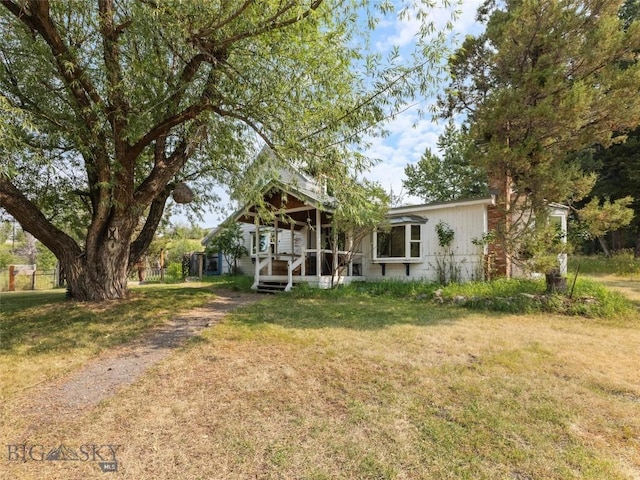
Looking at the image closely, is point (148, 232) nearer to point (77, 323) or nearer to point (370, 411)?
point (77, 323)

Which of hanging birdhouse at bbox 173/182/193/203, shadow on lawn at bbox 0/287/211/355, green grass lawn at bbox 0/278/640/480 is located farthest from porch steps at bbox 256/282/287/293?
green grass lawn at bbox 0/278/640/480

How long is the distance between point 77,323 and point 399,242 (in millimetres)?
9185

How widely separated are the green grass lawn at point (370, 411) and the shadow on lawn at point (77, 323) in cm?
14

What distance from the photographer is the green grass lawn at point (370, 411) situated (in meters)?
2.29

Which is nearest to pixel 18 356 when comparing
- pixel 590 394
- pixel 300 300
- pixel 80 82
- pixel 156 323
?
pixel 156 323

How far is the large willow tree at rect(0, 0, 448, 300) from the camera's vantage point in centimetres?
505

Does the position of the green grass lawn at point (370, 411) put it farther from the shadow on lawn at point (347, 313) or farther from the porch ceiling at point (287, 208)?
the porch ceiling at point (287, 208)

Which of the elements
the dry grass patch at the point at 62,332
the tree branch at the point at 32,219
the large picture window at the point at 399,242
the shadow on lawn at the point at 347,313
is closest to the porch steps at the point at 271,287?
the shadow on lawn at the point at 347,313

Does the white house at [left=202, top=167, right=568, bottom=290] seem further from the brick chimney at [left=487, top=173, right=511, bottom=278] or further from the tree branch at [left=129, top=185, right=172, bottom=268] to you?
the tree branch at [left=129, top=185, right=172, bottom=268]

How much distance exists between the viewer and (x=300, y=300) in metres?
9.02

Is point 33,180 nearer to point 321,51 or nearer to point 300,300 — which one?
point 300,300

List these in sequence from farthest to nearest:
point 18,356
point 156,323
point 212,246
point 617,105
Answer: point 212,246 → point 617,105 → point 156,323 → point 18,356

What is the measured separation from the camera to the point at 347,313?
7086 mm

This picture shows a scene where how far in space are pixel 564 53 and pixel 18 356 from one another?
1097cm
